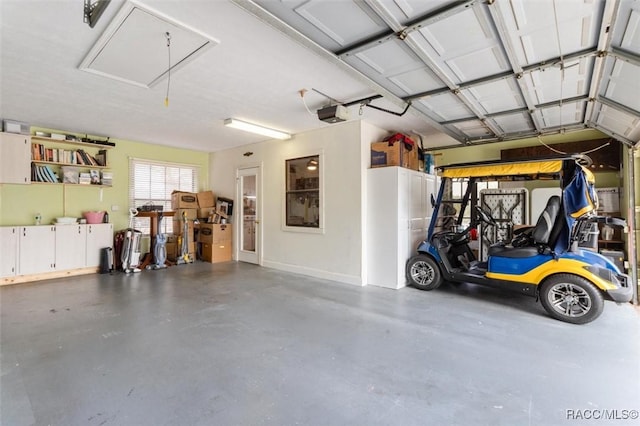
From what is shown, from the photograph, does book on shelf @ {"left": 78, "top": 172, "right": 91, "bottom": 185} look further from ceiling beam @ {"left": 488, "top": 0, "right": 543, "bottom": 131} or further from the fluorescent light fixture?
ceiling beam @ {"left": 488, "top": 0, "right": 543, "bottom": 131}

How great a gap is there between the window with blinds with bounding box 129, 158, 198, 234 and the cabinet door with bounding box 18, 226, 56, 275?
1.68 metres

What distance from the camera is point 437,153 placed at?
704cm

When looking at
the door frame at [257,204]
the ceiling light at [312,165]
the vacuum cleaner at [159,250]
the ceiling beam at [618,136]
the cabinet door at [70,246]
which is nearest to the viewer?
the ceiling beam at [618,136]

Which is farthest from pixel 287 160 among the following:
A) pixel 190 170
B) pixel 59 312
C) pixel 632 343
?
pixel 632 343

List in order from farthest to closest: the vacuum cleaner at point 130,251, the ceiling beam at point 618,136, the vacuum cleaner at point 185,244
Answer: the vacuum cleaner at point 185,244, the vacuum cleaner at point 130,251, the ceiling beam at point 618,136

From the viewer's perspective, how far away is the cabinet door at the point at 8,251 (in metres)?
5.11

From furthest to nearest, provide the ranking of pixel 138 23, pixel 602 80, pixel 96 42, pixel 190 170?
1. pixel 190 170
2. pixel 602 80
3. pixel 96 42
4. pixel 138 23

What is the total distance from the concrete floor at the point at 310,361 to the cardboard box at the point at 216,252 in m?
2.92

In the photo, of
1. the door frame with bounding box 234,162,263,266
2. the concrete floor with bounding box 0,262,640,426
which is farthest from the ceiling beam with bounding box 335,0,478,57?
the door frame with bounding box 234,162,263,266

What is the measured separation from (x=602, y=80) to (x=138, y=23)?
4.36 meters

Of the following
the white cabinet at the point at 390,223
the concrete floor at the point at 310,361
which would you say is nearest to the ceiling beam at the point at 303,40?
the white cabinet at the point at 390,223

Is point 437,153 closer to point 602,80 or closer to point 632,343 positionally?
point 602,80

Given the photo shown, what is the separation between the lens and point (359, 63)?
281cm

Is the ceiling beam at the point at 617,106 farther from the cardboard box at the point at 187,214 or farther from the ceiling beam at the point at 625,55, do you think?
the cardboard box at the point at 187,214
